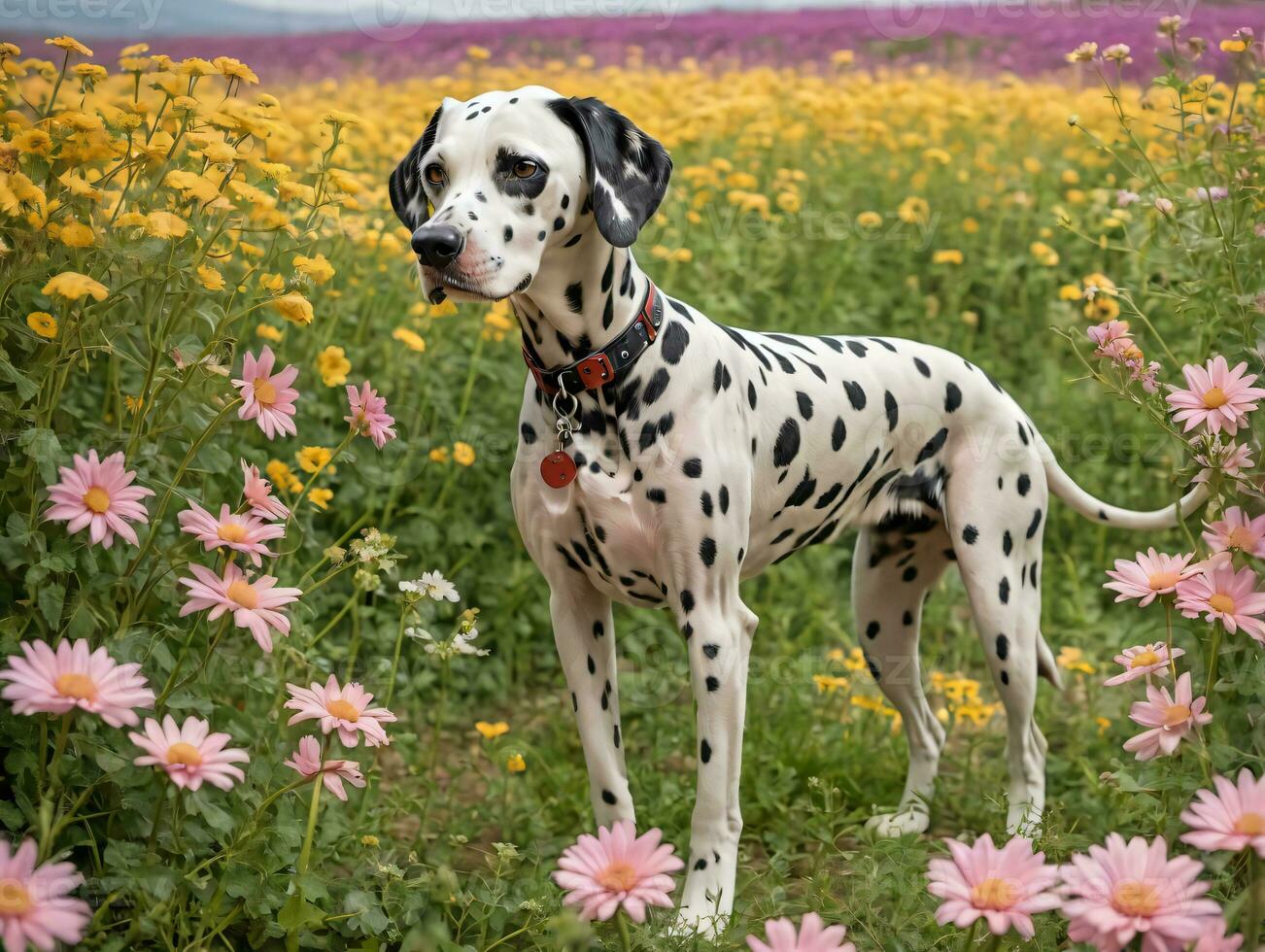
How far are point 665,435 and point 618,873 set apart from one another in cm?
130

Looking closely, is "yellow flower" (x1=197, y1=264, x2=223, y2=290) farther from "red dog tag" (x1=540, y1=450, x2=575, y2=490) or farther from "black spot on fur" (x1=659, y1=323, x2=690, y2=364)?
"black spot on fur" (x1=659, y1=323, x2=690, y2=364)

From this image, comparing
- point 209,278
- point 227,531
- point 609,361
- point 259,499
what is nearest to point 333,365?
point 209,278

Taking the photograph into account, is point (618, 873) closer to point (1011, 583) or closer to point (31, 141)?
point (31, 141)

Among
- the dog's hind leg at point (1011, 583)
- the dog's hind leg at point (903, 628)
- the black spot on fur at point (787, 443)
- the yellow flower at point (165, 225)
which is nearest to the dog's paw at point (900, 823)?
the dog's hind leg at point (903, 628)

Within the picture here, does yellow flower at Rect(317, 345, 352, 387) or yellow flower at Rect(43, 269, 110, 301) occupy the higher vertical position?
yellow flower at Rect(43, 269, 110, 301)

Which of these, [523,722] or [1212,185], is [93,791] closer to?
[523,722]

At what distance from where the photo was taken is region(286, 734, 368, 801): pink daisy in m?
2.31

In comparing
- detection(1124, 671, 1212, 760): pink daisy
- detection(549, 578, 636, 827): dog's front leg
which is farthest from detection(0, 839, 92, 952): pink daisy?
detection(1124, 671, 1212, 760): pink daisy

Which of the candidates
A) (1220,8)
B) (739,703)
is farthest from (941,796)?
(1220,8)

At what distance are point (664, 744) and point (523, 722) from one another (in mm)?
703

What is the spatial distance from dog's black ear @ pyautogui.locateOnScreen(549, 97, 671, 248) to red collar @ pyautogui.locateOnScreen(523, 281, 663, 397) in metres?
0.20

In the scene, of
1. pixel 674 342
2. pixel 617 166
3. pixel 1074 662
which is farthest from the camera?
pixel 1074 662

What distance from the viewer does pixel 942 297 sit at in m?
6.74

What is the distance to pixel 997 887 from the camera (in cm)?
179
